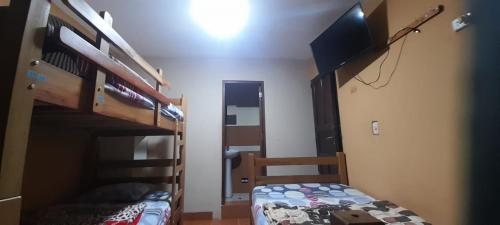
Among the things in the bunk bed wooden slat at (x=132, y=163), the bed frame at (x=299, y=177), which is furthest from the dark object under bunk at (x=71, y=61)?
the bed frame at (x=299, y=177)

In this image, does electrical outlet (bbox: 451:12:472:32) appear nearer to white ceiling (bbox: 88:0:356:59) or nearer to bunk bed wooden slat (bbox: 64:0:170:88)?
white ceiling (bbox: 88:0:356:59)

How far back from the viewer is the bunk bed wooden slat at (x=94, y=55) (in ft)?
2.28

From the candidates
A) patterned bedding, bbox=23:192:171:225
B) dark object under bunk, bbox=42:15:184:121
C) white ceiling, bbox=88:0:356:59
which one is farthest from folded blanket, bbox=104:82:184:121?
white ceiling, bbox=88:0:356:59

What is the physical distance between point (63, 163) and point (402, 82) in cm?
287

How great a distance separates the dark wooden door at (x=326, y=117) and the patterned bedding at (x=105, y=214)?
1.88 m

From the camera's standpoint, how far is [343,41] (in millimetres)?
2023

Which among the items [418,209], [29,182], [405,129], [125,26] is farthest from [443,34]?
[29,182]

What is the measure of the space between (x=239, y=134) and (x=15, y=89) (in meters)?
3.04

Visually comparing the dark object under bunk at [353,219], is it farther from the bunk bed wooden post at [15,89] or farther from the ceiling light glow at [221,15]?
the ceiling light glow at [221,15]

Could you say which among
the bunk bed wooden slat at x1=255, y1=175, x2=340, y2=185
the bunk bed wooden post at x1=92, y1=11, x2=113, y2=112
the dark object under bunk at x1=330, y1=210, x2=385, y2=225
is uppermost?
the bunk bed wooden post at x1=92, y1=11, x2=113, y2=112

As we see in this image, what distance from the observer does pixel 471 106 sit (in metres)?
1.15

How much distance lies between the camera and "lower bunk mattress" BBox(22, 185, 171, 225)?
4.84ft

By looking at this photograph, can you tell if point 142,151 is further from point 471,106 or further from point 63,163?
point 471,106

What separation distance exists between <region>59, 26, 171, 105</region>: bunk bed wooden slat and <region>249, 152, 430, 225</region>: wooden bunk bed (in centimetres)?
110
